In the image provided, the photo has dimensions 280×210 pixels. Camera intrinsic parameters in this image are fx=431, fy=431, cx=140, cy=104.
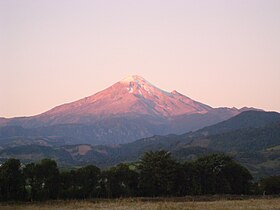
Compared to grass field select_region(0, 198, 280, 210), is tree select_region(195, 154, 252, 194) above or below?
above

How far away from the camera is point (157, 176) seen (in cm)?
7300

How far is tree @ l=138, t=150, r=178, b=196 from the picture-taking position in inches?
2867

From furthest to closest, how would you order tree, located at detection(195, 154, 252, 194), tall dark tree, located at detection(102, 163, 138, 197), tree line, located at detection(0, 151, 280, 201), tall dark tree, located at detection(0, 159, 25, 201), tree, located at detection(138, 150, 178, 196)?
tree, located at detection(195, 154, 252, 194), tree, located at detection(138, 150, 178, 196), tall dark tree, located at detection(102, 163, 138, 197), tree line, located at detection(0, 151, 280, 201), tall dark tree, located at detection(0, 159, 25, 201)

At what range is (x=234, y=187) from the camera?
78125 mm

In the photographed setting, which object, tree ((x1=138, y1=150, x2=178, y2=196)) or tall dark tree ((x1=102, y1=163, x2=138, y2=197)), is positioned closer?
tall dark tree ((x1=102, y1=163, x2=138, y2=197))

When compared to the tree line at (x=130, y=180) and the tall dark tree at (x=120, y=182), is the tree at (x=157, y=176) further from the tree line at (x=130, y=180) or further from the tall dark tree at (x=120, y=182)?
the tall dark tree at (x=120, y=182)

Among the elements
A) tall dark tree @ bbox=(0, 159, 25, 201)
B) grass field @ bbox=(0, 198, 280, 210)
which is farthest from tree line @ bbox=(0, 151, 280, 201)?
grass field @ bbox=(0, 198, 280, 210)

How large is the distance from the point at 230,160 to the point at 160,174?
14.8 meters

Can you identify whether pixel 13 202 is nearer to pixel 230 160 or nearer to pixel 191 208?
pixel 191 208

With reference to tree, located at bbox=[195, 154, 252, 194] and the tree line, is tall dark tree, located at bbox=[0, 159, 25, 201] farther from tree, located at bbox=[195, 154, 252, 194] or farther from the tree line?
tree, located at bbox=[195, 154, 252, 194]

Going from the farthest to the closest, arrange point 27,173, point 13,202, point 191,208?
point 27,173
point 13,202
point 191,208

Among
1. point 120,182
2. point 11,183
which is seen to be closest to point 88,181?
point 120,182

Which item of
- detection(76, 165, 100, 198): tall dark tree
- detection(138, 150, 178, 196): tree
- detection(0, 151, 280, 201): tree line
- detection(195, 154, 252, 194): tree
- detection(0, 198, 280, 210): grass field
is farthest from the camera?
detection(195, 154, 252, 194): tree

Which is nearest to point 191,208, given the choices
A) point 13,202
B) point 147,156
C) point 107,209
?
point 107,209
